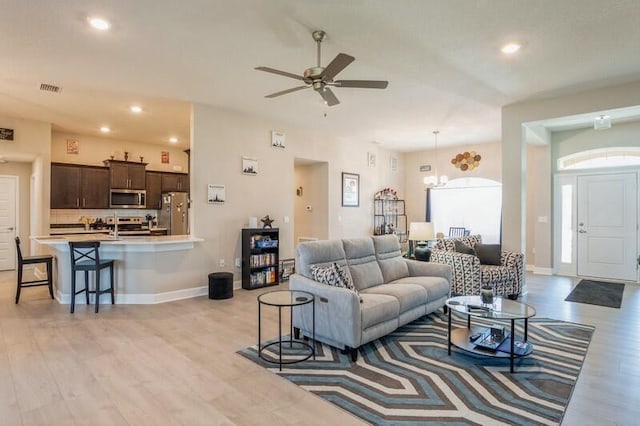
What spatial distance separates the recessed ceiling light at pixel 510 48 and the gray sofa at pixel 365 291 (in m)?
2.55

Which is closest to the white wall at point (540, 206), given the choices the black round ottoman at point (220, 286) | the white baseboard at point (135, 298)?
the black round ottoman at point (220, 286)

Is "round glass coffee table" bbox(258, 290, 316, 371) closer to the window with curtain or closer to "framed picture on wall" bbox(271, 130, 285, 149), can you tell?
"framed picture on wall" bbox(271, 130, 285, 149)

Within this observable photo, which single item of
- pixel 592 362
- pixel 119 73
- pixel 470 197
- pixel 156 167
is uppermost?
pixel 119 73

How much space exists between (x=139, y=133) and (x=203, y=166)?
2.94m

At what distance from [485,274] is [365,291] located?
92.9 inches

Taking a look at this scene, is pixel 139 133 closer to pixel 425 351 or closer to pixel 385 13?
pixel 385 13

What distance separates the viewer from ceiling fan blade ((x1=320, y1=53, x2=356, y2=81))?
2912mm

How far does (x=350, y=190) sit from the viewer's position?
27.1 feet

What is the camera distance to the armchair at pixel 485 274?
17.1 feet

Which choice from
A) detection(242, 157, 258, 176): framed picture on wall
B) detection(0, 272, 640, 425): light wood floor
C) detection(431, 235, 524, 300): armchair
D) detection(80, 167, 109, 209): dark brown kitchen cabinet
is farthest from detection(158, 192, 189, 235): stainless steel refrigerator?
detection(431, 235, 524, 300): armchair

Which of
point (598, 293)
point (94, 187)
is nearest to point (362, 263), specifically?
point (598, 293)

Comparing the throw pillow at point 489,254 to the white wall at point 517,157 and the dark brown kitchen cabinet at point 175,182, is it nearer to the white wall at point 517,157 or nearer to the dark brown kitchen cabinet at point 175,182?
the white wall at point 517,157

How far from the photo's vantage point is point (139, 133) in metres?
7.57

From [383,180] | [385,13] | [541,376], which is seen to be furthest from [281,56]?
[383,180]
